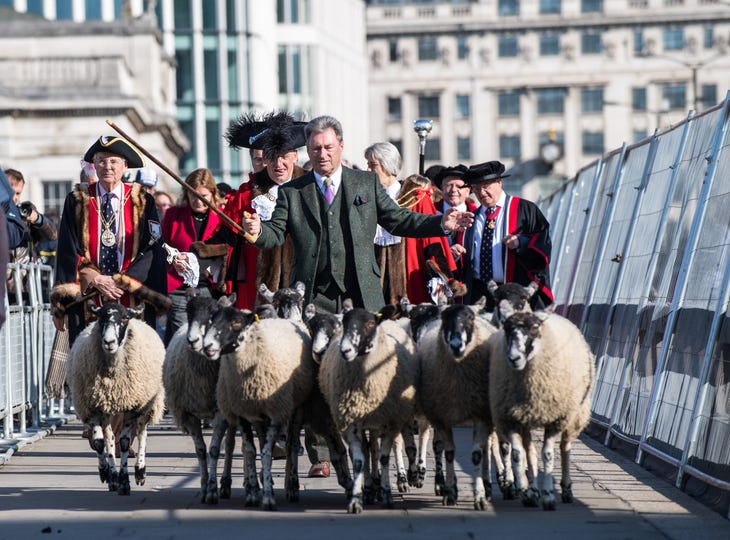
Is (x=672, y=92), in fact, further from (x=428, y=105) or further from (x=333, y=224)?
(x=333, y=224)

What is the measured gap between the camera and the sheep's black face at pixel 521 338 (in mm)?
8902

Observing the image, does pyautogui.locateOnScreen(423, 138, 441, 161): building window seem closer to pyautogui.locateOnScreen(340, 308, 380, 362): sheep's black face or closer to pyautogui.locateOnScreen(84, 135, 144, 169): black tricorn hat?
pyautogui.locateOnScreen(84, 135, 144, 169): black tricorn hat

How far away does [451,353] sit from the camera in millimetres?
9320

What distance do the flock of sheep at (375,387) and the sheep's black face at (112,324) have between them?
0.5 inches

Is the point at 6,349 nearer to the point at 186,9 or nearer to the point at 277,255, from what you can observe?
the point at 277,255

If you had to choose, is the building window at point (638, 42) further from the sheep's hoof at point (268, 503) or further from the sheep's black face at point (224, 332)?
the sheep's hoof at point (268, 503)

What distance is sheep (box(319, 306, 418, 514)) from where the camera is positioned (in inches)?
360

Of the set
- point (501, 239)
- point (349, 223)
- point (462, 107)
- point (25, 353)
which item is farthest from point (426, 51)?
point (349, 223)

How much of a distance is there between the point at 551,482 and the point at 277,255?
2620 mm

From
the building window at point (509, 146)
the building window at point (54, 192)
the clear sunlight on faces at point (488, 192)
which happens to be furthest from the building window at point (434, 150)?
the clear sunlight on faces at point (488, 192)

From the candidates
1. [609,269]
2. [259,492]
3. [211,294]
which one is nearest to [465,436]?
[609,269]

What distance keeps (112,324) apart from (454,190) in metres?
3.98

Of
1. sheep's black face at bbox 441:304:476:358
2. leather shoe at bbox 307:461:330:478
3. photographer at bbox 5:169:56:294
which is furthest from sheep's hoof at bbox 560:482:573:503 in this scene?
photographer at bbox 5:169:56:294

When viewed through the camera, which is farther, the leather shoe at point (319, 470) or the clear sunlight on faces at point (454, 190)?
the clear sunlight on faces at point (454, 190)
